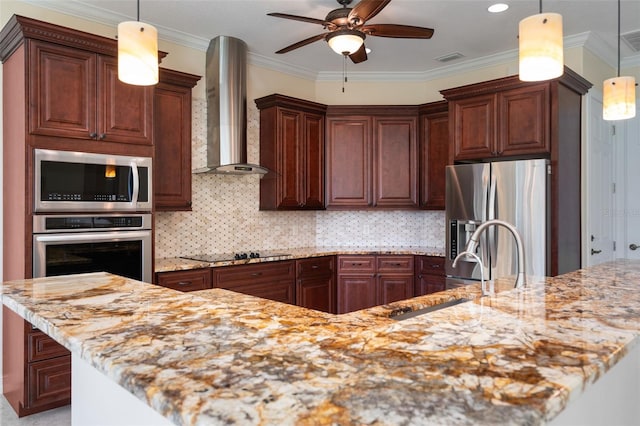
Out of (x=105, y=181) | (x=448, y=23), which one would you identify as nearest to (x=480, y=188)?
(x=448, y=23)

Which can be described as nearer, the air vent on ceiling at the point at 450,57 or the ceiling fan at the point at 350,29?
the ceiling fan at the point at 350,29

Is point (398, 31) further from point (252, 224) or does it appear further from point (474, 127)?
point (252, 224)

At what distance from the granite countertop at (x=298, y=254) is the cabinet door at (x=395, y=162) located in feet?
1.70

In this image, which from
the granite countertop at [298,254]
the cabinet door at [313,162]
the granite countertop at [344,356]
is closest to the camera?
the granite countertop at [344,356]

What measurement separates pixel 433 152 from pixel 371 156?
67cm

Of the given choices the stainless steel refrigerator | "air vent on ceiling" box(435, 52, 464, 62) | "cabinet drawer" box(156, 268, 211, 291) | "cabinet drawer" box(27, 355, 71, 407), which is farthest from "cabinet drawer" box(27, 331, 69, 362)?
"air vent on ceiling" box(435, 52, 464, 62)

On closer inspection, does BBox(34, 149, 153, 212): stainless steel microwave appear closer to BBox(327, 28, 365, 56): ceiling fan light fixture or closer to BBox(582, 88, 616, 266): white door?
BBox(327, 28, 365, 56): ceiling fan light fixture

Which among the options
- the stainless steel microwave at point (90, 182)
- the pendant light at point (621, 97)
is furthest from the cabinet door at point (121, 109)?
the pendant light at point (621, 97)

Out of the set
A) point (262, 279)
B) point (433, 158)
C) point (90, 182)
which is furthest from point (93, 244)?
point (433, 158)

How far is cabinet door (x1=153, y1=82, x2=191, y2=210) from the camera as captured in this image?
3701 millimetres

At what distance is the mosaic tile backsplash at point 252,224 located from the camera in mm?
4211

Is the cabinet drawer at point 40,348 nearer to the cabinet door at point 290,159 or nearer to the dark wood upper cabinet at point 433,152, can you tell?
the cabinet door at point 290,159

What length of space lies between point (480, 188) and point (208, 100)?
2647 millimetres

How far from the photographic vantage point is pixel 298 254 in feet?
14.7
